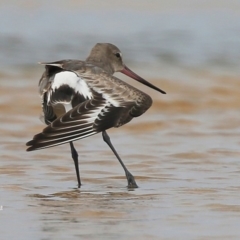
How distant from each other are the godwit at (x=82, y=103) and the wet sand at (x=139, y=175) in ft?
1.28

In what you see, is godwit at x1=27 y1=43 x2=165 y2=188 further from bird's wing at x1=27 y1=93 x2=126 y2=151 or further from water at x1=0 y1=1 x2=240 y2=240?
water at x1=0 y1=1 x2=240 y2=240

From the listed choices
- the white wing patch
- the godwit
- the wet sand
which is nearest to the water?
the wet sand

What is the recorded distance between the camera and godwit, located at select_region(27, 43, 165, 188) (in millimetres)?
6066

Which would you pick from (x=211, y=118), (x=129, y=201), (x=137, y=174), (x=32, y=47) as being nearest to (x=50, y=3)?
(x=32, y=47)

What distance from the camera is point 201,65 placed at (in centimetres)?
1305

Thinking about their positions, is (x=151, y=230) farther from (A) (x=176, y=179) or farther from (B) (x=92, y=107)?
(A) (x=176, y=179)

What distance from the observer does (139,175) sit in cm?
722

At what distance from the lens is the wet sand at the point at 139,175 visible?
206 inches

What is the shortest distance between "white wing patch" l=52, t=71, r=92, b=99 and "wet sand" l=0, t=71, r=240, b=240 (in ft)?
2.33

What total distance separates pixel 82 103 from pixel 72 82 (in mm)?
361

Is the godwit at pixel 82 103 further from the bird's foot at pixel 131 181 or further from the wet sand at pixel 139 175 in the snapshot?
the wet sand at pixel 139 175

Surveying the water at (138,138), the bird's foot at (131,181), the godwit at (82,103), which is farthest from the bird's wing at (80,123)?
the bird's foot at (131,181)

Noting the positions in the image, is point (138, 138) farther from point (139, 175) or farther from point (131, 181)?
point (131, 181)

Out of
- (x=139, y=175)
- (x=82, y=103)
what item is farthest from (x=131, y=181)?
(x=82, y=103)
